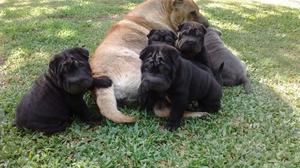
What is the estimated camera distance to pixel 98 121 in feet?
17.4

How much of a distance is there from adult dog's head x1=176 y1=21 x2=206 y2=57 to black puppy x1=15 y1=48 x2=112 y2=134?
139 cm

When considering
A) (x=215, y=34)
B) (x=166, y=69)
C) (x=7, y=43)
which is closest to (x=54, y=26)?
(x=7, y=43)

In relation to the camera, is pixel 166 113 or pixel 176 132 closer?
pixel 176 132

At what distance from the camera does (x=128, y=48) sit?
20.7 feet

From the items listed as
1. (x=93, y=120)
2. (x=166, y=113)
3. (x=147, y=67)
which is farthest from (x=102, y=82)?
(x=166, y=113)

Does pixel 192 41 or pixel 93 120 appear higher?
pixel 192 41

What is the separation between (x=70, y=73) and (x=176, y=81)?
1205 mm

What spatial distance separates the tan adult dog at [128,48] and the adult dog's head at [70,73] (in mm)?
436

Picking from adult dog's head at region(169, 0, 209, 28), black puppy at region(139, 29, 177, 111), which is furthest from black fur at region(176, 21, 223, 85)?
adult dog's head at region(169, 0, 209, 28)

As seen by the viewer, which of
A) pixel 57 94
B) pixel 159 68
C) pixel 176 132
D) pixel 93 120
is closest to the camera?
pixel 159 68

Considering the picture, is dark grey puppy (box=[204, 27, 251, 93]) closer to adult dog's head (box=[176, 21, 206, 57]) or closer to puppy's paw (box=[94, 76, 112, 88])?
adult dog's head (box=[176, 21, 206, 57])

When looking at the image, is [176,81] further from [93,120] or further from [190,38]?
[93,120]

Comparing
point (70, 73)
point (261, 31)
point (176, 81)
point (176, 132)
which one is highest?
point (70, 73)

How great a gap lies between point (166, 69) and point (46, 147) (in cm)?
158
